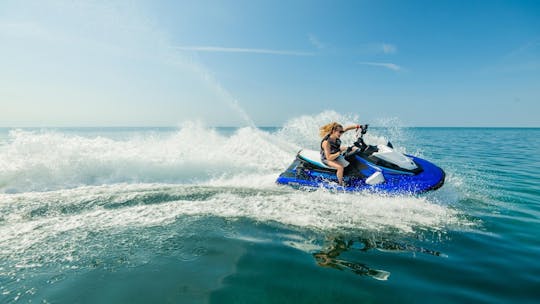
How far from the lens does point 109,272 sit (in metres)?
3.11

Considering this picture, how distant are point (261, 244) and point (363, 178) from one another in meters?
3.36

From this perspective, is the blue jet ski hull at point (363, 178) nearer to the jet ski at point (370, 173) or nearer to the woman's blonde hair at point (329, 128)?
the jet ski at point (370, 173)

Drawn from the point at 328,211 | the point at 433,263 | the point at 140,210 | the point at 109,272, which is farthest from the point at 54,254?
the point at 433,263

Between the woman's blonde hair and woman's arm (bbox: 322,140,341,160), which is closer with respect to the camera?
woman's arm (bbox: 322,140,341,160)

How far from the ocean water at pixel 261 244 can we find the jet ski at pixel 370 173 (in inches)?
11.9

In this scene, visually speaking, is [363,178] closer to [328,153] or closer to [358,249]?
[328,153]

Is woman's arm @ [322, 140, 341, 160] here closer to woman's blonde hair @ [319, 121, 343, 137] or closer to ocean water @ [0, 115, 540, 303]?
woman's blonde hair @ [319, 121, 343, 137]

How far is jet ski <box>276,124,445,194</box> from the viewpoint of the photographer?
5.83m

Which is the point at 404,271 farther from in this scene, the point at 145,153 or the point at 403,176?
the point at 145,153

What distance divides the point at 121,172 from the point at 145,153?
5.44 feet

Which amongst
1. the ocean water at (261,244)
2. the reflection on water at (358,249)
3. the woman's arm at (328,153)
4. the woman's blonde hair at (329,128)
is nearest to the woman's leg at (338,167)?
the woman's arm at (328,153)

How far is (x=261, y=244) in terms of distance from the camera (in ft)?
12.7

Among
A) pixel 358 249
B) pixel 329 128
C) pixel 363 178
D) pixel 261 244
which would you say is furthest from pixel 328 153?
pixel 261 244

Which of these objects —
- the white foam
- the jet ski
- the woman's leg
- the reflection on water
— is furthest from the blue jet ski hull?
the reflection on water
